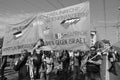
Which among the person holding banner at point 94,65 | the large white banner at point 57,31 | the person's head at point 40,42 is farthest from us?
the person holding banner at point 94,65

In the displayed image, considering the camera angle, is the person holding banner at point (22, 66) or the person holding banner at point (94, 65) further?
the person holding banner at point (94, 65)

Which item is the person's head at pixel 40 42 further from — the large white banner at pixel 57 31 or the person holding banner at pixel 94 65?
the person holding banner at pixel 94 65

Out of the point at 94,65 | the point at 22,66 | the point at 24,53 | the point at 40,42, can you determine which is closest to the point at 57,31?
the point at 40,42

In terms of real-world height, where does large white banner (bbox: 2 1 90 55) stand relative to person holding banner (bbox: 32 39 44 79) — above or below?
above

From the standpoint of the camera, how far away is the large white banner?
11.5ft

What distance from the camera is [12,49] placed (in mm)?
4441

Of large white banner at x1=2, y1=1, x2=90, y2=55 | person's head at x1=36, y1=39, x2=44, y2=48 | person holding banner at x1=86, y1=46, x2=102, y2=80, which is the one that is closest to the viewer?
large white banner at x1=2, y1=1, x2=90, y2=55

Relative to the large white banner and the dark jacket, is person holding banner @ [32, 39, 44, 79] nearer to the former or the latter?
the large white banner

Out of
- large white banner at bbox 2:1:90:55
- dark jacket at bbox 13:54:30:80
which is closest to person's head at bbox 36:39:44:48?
large white banner at bbox 2:1:90:55

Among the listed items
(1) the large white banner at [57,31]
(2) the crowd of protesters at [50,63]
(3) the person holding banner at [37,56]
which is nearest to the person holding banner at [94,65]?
(2) the crowd of protesters at [50,63]

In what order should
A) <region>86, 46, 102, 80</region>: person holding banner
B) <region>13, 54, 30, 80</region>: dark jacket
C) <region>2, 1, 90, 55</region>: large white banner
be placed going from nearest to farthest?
1. <region>2, 1, 90, 55</region>: large white banner
2. <region>13, 54, 30, 80</region>: dark jacket
3. <region>86, 46, 102, 80</region>: person holding banner

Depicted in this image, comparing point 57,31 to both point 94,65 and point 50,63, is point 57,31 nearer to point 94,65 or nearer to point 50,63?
point 50,63

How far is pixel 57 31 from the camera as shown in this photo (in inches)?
155

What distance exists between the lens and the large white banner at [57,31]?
11.5 feet
